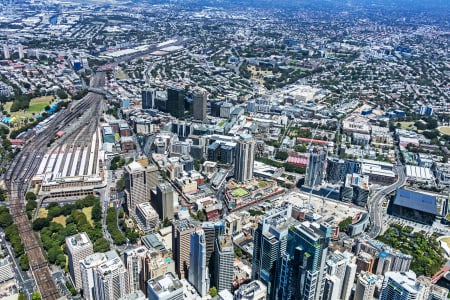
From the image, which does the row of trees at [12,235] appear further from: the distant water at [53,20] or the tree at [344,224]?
the distant water at [53,20]

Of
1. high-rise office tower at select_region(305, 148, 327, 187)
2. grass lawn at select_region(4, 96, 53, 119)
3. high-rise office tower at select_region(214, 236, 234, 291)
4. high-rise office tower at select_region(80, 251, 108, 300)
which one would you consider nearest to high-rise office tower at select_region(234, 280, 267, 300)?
high-rise office tower at select_region(214, 236, 234, 291)

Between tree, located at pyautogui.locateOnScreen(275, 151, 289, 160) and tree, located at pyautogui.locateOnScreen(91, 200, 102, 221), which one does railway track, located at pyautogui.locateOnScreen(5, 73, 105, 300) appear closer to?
tree, located at pyautogui.locateOnScreen(91, 200, 102, 221)

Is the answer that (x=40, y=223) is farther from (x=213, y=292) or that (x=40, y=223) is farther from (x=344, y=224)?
(x=344, y=224)

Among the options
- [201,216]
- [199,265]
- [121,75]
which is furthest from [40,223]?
[121,75]

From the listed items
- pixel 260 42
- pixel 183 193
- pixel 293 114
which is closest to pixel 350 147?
pixel 293 114

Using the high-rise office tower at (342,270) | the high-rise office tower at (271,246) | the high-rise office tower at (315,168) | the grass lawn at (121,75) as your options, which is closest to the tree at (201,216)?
the high-rise office tower at (271,246)

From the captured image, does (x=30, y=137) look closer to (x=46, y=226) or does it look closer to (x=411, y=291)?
(x=46, y=226)
